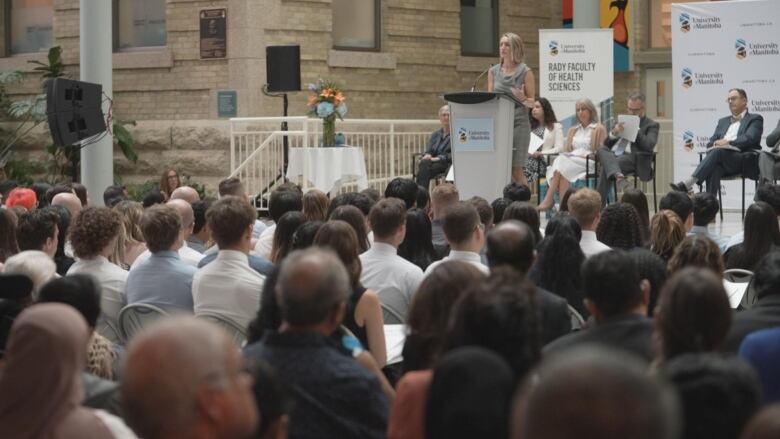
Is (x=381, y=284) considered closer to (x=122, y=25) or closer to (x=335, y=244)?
(x=335, y=244)

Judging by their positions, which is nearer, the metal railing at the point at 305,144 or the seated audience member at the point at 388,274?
the seated audience member at the point at 388,274

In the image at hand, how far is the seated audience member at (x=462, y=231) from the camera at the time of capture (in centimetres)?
662

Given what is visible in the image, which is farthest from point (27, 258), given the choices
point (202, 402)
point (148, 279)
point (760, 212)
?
point (760, 212)

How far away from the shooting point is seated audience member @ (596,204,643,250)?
715 centimetres

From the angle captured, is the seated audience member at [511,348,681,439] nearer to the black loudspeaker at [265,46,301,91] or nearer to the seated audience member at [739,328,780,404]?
the seated audience member at [739,328,780,404]

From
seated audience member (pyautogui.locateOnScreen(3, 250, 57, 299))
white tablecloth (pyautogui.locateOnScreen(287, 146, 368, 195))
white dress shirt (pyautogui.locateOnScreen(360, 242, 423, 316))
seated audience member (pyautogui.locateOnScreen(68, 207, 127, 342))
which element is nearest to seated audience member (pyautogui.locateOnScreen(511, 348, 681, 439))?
seated audience member (pyautogui.locateOnScreen(3, 250, 57, 299))

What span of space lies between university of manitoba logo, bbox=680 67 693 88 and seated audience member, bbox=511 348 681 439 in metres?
15.0

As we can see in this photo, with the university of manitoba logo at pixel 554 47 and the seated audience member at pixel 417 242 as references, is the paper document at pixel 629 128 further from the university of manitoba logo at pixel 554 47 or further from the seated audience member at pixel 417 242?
the seated audience member at pixel 417 242

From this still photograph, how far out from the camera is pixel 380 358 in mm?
5395

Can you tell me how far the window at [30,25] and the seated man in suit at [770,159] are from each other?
10.5 metres

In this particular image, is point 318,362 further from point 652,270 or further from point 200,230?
point 200,230

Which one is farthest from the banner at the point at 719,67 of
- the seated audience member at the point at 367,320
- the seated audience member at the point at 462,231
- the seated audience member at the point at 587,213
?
the seated audience member at the point at 367,320

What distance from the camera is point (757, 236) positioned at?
736cm

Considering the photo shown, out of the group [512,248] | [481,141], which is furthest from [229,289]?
[481,141]
